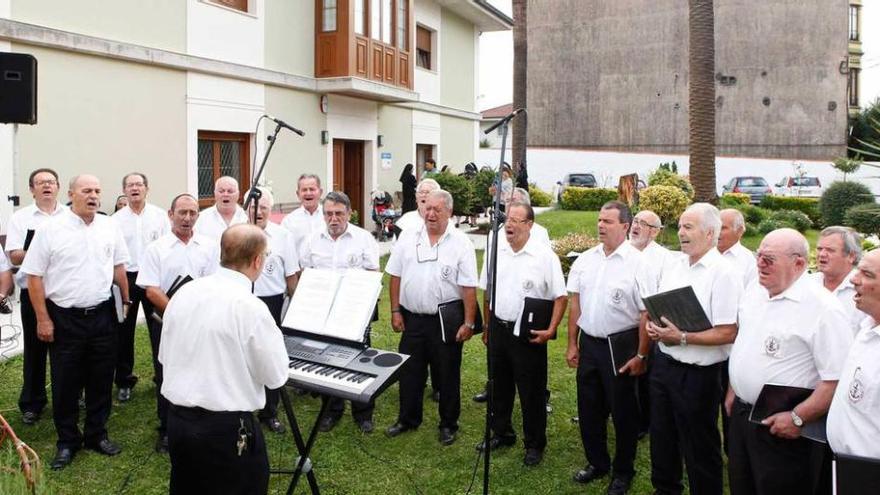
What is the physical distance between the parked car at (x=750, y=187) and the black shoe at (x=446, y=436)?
25.5 meters

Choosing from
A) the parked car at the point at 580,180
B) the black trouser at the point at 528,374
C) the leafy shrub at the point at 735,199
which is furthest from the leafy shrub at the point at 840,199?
the black trouser at the point at 528,374

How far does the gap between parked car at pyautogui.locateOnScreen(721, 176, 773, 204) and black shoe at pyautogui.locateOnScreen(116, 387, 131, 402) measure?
86.4 feet

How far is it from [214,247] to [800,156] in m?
37.7

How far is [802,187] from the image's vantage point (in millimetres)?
28531

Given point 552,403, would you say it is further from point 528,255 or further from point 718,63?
point 718,63

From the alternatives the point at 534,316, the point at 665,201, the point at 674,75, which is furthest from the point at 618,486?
the point at 674,75

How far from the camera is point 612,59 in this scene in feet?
128

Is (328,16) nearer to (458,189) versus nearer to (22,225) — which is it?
(458,189)

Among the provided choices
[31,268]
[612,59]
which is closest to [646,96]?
[612,59]

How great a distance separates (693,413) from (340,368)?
2133 mm

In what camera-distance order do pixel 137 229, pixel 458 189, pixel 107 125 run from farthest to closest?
pixel 458 189 → pixel 107 125 → pixel 137 229

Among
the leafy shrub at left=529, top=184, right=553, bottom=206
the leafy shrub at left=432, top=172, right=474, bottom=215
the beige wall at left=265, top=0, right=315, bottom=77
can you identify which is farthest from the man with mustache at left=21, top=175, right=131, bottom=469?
the leafy shrub at left=529, top=184, right=553, bottom=206

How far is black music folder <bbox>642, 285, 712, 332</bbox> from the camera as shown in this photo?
4156 mm

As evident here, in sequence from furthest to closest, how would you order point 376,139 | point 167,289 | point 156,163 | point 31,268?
point 376,139 → point 156,163 → point 167,289 → point 31,268
